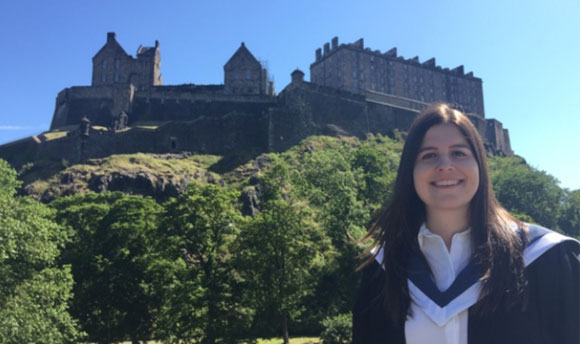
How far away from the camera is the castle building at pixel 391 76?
67.0 meters

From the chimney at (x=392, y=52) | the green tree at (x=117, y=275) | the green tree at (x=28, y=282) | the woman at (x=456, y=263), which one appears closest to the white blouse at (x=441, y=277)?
the woman at (x=456, y=263)

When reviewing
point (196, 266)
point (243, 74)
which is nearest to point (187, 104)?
point (243, 74)

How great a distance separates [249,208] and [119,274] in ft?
43.0

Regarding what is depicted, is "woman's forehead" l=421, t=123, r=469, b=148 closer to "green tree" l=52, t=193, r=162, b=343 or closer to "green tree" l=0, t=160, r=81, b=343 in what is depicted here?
"green tree" l=0, t=160, r=81, b=343

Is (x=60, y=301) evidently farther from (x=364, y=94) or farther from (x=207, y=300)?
(x=364, y=94)

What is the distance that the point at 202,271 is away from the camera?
2169cm

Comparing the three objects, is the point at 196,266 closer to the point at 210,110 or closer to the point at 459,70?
the point at 210,110

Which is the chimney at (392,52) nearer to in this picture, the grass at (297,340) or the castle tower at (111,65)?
the castle tower at (111,65)

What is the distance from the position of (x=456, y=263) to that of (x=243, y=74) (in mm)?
57682

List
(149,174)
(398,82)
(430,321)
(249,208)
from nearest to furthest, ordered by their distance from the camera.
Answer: (430,321)
(249,208)
(149,174)
(398,82)

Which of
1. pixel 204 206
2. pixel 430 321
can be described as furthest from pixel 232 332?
pixel 430 321

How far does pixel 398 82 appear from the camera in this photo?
236 ft

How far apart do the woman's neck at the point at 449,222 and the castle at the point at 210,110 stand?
47174mm

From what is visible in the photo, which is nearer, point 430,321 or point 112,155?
point 430,321
